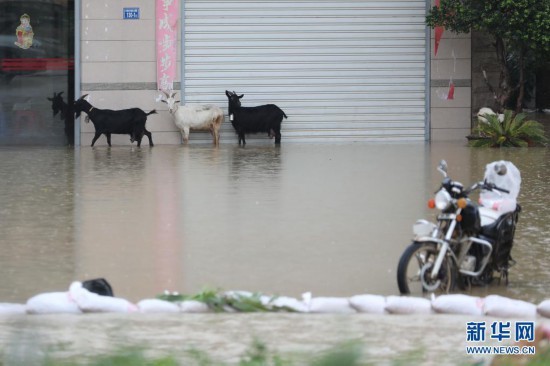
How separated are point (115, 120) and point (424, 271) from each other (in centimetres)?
1441

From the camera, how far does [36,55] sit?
21828 mm

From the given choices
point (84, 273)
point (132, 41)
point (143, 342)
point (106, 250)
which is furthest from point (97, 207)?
point (132, 41)

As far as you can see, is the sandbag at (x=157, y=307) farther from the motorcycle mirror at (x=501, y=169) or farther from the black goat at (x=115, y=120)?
the black goat at (x=115, y=120)

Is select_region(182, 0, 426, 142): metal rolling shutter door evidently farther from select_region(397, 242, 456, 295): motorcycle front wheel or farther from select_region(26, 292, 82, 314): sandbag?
select_region(26, 292, 82, 314): sandbag

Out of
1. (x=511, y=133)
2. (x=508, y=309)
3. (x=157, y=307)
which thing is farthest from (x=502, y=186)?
(x=511, y=133)

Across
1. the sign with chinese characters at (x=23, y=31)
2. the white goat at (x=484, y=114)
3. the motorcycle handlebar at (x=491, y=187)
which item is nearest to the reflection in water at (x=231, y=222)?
the motorcycle handlebar at (x=491, y=187)

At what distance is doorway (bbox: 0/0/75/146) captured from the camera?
71.4 feet

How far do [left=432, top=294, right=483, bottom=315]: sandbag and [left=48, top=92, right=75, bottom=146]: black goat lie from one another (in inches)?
648

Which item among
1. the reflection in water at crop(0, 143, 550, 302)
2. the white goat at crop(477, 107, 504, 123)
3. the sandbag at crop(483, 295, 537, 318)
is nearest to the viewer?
the sandbag at crop(483, 295, 537, 318)

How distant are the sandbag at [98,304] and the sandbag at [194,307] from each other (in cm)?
26

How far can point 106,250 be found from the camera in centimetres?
864

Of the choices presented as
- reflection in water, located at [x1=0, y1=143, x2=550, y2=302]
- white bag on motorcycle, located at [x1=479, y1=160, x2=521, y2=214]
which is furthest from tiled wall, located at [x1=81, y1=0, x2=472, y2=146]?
white bag on motorcycle, located at [x1=479, y1=160, x2=521, y2=214]

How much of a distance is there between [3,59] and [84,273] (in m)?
15.1

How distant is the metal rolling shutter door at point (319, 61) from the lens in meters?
22.1
